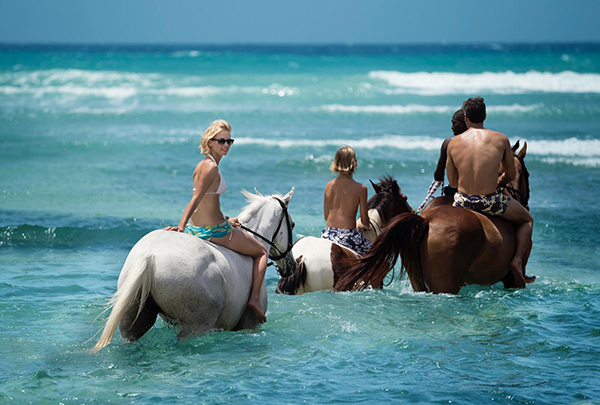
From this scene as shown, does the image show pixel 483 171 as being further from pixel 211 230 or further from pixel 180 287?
pixel 180 287

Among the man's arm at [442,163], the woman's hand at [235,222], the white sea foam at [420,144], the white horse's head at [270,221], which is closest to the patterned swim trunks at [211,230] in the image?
the woman's hand at [235,222]

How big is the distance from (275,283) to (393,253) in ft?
6.62

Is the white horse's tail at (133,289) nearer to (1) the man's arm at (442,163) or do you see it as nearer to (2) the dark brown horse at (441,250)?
(2) the dark brown horse at (441,250)

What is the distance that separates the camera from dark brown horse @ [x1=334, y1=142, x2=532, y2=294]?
6.16 metres

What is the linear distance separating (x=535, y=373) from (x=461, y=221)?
5.47 feet

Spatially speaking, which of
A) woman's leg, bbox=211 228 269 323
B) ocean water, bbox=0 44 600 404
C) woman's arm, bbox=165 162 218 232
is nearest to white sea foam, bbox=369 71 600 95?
ocean water, bbox=0 44 600 404

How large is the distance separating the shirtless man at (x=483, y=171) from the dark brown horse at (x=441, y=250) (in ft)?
0.42

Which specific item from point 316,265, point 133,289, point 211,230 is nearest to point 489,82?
point 316,265

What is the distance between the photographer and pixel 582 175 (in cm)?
1511

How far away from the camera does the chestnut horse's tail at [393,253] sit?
620cm

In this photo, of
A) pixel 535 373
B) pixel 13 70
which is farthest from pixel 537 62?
pixel 535 373

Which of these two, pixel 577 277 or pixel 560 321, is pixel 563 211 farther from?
pixel 560 321

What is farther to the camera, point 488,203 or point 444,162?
point 444,162

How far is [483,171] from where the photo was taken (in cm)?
648
